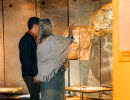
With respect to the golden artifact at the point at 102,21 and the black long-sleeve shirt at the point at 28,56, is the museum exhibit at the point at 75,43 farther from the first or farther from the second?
the black long-sleeve shirt at the point at 28,56

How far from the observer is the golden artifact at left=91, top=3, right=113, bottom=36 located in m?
4.26

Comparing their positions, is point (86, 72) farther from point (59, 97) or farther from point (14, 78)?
point (59, 97)

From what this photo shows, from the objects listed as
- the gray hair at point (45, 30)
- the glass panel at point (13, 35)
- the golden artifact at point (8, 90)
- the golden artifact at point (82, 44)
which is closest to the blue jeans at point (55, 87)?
the gray hair at point (45, 30)

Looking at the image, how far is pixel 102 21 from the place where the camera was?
4340 mm

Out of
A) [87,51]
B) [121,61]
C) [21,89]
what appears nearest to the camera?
[121,61]

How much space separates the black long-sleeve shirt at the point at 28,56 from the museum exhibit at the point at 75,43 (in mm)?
1525

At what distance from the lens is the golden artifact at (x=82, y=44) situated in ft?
15.4

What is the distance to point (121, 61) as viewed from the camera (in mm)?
1556

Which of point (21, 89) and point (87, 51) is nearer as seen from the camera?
point (87, 51)

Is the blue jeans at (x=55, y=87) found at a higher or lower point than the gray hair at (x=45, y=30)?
lower

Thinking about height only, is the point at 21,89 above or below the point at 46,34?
below

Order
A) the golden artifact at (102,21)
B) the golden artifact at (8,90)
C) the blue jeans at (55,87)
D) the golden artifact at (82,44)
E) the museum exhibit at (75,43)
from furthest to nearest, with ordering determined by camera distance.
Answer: the golden artifact at (8,90) → the golden artifact at (82,44) → the museum exhibit at (75,43) → the golden artifact at (102,21) → the blue jeans at (55,87)

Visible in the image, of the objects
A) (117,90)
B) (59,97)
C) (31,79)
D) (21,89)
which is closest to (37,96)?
(31,79)

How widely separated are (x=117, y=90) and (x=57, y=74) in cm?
106
